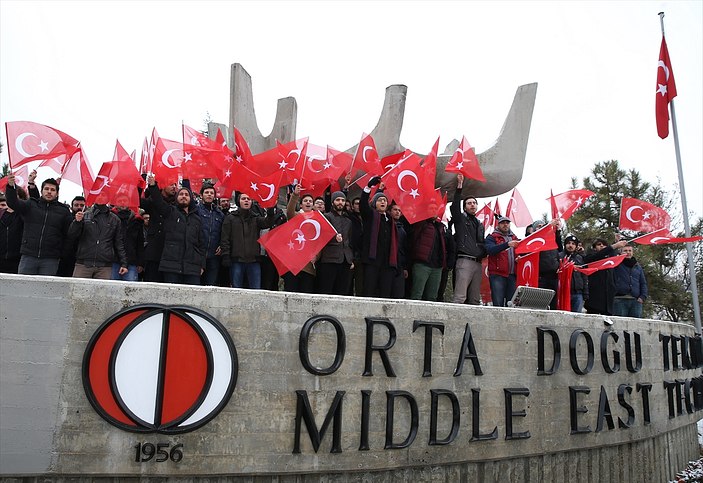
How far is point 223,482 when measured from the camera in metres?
5.29

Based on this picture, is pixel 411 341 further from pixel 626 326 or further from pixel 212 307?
pixel 626 326

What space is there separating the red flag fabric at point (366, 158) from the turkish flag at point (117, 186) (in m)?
3.51

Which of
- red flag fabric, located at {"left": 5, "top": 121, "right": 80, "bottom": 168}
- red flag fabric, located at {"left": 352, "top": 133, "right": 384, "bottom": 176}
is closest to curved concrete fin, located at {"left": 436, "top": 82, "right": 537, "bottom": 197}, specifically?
red flag fabric, located at {"left": 352, "top": 133, "right": 384, "bottom": 176}

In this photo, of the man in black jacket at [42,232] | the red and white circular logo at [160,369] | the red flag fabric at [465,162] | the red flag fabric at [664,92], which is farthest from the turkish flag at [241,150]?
the red flag fabric at [664,92]

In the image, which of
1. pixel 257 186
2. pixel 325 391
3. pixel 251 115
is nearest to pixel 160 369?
pixel 325 391

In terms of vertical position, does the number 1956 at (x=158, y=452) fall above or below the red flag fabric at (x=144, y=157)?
below

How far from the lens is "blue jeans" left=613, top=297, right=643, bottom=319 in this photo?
448 inches

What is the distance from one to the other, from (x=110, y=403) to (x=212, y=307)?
1.09 meters

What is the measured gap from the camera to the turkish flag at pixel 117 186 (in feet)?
27.3

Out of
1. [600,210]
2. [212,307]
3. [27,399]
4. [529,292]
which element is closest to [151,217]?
[212,307]

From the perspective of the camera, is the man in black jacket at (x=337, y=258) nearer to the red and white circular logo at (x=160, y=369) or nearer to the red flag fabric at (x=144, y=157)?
the red and white circular logo at (x=160, y=369)

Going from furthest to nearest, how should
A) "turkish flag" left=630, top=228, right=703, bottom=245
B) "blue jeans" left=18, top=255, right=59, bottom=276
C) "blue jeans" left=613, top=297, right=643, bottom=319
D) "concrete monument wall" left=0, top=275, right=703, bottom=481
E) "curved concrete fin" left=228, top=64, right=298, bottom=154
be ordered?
"curved concrete fin" left=228, top=64, right=298, bottom=154 < "blue jeans" left=613, top=297, right=643, bottom=319 < "turkish flag" left=630, top=228, right=703, bottom=245 < "blue jeans" left=18, top=255, right=59, bottom=276 < "concrete monument wall" left=0, top=275, right=703, bottom=481

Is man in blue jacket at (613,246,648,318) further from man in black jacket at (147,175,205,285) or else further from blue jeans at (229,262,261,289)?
man in black jacket at (147,175,205,285)

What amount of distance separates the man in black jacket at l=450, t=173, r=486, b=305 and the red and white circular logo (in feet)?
14.4
